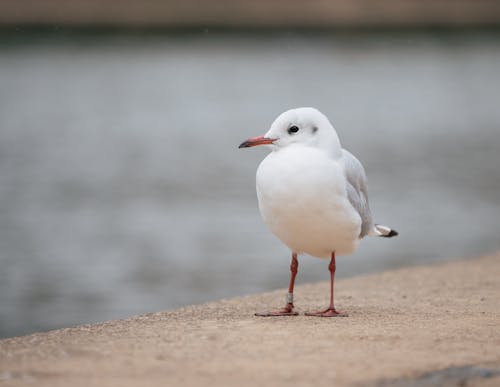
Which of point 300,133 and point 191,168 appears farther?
point 191,168

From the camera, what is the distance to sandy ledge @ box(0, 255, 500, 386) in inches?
153

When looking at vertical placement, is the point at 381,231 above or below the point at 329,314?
above

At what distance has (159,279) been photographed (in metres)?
9.73

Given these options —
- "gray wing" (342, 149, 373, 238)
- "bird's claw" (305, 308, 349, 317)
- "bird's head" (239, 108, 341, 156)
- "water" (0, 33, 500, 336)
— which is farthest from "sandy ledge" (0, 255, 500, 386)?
"water" (0, 33, 500, 336)

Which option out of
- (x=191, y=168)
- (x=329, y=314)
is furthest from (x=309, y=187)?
(x=191, y=168)

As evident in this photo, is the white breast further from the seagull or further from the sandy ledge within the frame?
the sandy ledge

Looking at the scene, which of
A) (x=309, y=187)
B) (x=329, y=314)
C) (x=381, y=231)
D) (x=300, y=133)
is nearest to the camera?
(x=309, y=187)

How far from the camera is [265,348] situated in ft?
14.3

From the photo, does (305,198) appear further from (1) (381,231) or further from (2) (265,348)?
(1) (381,231)

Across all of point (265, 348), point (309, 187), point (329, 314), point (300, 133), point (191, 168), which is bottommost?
point (265, 348)

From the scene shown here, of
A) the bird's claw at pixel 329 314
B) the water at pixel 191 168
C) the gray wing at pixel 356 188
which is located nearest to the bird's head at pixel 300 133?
the gray wing at pixel 356 188

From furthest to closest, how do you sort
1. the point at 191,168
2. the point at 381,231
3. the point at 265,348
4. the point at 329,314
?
the point at 191,168
the point at 381,231
the point at 329,314
the point at 265,348

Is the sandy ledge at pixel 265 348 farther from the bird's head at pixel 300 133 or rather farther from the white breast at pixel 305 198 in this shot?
the bird's head at pixel 300 133

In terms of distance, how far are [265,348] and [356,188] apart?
1.31 meters
